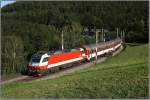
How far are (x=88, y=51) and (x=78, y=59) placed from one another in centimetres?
345

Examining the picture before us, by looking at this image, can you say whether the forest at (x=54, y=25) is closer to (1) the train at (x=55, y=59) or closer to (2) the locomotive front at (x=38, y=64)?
(1) the train at (x=55, y=59)

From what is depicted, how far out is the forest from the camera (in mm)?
35062

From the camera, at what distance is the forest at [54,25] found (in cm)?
3506

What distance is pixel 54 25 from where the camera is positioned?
5750 centimetres

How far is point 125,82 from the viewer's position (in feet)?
39.0

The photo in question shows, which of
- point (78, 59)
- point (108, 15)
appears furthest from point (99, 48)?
point (108, 15)

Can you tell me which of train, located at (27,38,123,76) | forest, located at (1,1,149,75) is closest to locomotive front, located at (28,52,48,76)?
train, located at (27,38,123,76)

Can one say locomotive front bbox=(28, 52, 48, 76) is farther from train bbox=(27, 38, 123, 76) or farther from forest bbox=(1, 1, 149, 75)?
forest bbox=(1, 1, 149, 75)

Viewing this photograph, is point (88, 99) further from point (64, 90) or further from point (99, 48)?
point (99, 48)

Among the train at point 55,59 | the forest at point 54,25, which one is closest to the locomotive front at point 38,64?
the train at point 55,59

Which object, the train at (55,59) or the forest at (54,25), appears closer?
the train at (55,59)

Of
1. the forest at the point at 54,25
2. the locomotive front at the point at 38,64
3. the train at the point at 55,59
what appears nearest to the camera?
the locomotive front at the point at 38,64

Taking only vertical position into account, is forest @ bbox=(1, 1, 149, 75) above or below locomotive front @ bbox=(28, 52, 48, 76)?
above

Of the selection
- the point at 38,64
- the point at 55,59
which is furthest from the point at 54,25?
the point at 38,64
